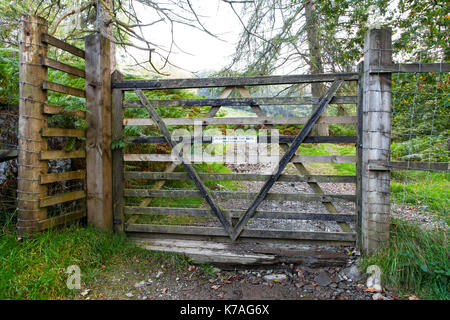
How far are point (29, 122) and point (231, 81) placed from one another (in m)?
2.62

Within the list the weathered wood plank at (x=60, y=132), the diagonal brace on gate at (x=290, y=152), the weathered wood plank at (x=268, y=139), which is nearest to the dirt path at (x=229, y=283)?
the diagonal brace on gate at (x=290, y=152)

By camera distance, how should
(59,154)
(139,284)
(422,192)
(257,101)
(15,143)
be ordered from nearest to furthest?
1. (139,284)
2. (59,154)
3. (257,101)
4. (15,143)
5. (422,192)

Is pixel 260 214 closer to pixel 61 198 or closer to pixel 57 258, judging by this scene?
pixel 57 258

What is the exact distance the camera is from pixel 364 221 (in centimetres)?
329

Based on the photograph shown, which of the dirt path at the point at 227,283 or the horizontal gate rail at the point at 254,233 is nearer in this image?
the dirt path at the point at 227,283

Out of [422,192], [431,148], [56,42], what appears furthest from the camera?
[431,148]

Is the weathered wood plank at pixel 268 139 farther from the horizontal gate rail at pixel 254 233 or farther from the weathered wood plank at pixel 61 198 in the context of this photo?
the horizontal gate rail at pixel 254 233

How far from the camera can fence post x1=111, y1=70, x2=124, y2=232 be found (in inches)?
153

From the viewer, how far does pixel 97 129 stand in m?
3.74

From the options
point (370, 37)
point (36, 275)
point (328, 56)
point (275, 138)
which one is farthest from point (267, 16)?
point (36, 275)

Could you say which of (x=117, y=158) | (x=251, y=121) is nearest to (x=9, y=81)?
(x=117, y=158)

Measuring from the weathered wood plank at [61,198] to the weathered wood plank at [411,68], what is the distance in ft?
14.1

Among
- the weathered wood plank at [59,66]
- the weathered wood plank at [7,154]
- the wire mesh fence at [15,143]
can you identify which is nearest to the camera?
the weathered wood plank at [59,66]

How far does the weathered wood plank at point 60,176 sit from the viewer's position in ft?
10.6
